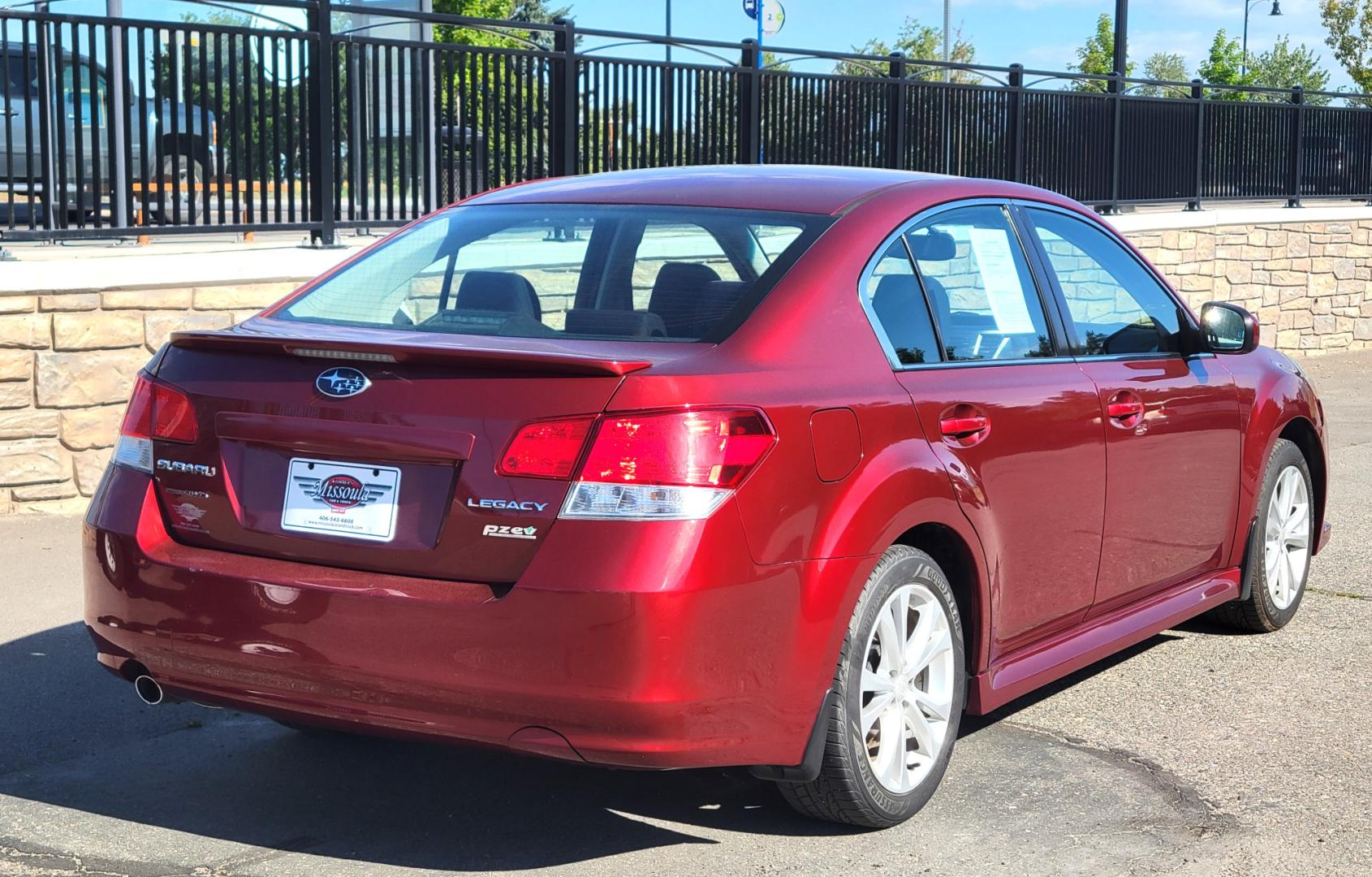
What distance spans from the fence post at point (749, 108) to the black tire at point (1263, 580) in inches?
269

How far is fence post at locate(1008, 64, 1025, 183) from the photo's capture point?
620 inches

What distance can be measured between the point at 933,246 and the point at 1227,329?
1.51m

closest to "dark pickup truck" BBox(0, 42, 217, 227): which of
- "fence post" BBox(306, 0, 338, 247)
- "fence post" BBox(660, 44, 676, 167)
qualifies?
"fence post" BBox(306, 0, 338, 247)

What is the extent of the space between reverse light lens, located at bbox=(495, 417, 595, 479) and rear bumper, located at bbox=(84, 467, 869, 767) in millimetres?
130

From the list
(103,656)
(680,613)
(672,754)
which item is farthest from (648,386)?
(103,656)

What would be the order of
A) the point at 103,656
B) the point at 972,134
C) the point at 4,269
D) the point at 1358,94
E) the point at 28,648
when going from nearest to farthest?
the point at 103,656 → the point at 28,648 → the point at 4,269 → the point at 972,134 → the point at 1358,94

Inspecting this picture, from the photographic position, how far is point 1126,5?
21.2 m

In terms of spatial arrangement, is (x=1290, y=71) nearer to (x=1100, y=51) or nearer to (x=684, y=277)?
(x=1100, y=51)

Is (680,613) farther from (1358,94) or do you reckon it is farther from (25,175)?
(1358,94)

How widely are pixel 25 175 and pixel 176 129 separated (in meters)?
0.84

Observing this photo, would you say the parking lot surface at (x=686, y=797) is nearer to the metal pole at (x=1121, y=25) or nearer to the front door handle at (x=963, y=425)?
the front door handle at (x=963, y=425)

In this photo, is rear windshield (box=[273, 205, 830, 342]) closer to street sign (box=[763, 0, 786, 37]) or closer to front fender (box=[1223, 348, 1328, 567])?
front fender (box=[1223, 348, 1328, 567])

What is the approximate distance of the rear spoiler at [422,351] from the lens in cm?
358

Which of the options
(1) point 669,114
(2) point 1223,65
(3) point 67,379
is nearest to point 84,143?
(3) point 67,379
